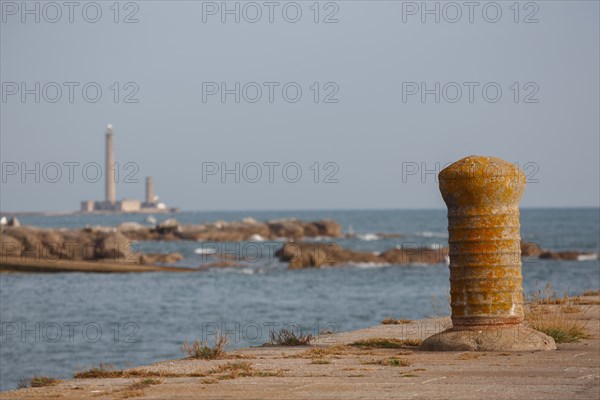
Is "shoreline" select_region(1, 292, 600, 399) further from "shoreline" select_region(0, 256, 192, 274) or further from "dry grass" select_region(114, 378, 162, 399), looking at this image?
"shoreline" select_region(0, 256, 192, 274)

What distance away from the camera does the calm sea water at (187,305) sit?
23500 millimetres

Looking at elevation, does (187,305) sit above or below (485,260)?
below

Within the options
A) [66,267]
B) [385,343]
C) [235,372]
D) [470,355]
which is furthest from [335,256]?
[235,372]

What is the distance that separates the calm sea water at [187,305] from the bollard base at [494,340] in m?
3.21

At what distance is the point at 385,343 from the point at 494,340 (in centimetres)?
140

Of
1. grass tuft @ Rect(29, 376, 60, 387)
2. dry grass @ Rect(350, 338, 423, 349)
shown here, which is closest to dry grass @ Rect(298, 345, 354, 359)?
dry grass @ Rect(350, 338, 423, 349)

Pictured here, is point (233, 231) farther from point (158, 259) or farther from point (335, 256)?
point (335, 256)

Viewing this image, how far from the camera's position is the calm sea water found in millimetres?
23500

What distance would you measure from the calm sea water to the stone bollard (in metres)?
3.20

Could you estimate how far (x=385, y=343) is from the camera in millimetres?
12164

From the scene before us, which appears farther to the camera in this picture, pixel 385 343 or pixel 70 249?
pixel 70 249

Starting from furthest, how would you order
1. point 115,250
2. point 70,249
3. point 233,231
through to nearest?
1. point 233,231
2. point 70,249
3. point 115,250

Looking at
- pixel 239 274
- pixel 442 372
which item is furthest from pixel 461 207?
pixel 239 274

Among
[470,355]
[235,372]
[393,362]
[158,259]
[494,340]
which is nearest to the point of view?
[235,372]
